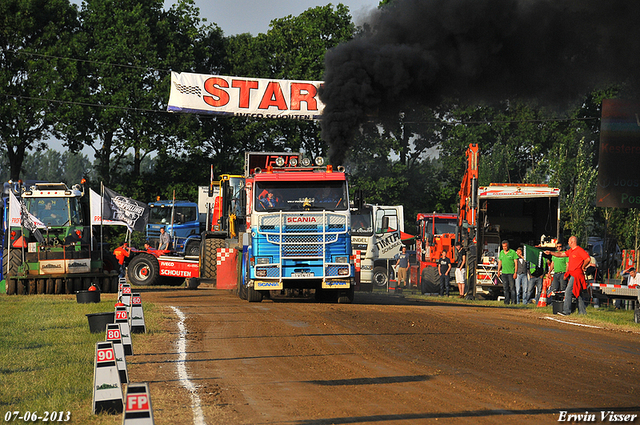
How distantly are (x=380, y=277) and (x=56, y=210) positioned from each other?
54.4 ft

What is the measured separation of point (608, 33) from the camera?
15.1 m

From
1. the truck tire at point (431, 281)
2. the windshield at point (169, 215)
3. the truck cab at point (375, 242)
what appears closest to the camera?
the truck tire at point (431, 281)

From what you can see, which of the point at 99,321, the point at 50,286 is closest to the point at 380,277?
the point at 50,286

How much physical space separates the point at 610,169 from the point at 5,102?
3606 centimetres

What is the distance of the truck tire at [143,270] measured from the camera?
2798 cm

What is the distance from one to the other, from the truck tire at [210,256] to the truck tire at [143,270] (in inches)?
151

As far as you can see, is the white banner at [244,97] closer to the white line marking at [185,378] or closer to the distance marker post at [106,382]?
the white line marking at [185,378]

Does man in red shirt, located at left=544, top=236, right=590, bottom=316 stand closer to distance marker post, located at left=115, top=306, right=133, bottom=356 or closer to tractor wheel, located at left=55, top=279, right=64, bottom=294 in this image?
distance marker post, located at left=115, top=306, right=133, bottom=356

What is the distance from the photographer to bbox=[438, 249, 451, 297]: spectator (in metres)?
27.1

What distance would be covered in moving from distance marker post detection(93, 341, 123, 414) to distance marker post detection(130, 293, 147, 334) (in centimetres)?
579

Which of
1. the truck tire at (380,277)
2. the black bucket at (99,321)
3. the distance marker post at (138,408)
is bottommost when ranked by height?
the truck tire at (380,277)

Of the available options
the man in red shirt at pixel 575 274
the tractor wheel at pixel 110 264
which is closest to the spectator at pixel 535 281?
the man in red shirt at pixel 575 274

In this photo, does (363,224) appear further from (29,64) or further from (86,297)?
(29,64)

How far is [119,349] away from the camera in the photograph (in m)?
8.19
